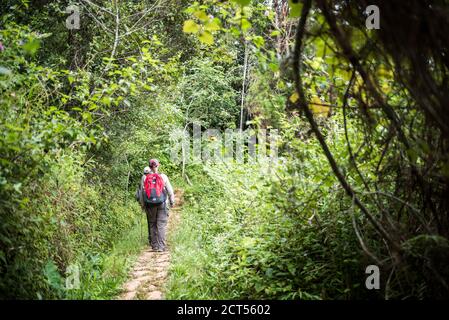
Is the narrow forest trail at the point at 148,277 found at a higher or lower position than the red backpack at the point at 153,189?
lower

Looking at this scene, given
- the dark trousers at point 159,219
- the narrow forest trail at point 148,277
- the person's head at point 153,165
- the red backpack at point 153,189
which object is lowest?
the narrow forest trail at point 148,277

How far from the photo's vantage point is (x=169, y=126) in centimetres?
1625

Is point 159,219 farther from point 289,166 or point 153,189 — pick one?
point 289,166

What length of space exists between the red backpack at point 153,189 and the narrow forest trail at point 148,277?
1.07m

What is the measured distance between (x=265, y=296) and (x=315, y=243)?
95 cm

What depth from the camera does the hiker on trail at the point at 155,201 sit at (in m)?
7.86

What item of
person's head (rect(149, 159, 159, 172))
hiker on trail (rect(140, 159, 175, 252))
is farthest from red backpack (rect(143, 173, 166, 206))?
person's head (rect(149, 159, 159, 172))

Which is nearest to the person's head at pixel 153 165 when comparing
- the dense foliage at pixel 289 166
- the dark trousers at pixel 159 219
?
the dark trousers at pixel 159 219

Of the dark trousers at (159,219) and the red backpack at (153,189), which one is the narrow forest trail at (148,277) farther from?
the red backpack at (153,189)

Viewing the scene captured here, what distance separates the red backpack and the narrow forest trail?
107 centimetres

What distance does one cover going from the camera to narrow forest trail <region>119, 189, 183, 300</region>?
5309 mm

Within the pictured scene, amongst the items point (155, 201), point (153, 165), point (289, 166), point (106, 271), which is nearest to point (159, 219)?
point (155, 201)

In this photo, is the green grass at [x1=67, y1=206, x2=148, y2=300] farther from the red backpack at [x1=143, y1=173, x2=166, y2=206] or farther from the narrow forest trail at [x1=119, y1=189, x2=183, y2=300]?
the red backpack at [x1=143, y1=173, x2=166, y2=206]
